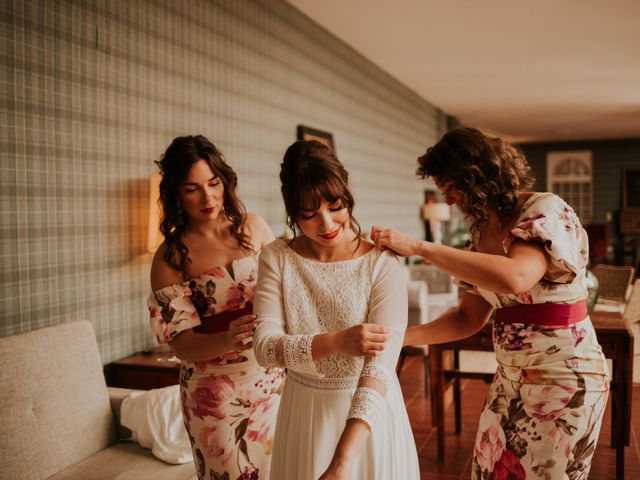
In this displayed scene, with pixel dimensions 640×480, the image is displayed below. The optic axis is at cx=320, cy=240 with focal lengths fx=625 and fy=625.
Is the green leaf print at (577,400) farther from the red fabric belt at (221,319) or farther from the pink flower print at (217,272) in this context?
the pink flower print at (217,272)

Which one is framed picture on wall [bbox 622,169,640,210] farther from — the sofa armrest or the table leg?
the sofa armrest

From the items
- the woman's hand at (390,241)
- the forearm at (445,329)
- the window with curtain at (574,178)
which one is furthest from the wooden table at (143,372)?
the window with curtain at (574,178)

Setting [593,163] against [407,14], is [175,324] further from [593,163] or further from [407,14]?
[593,163]

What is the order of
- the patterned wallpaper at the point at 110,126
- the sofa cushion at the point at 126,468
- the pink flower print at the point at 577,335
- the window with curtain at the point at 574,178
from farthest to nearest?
1. the window with curtain at the point at 574,178
2. the patterned wallpaper at the point at 110,126
3. the sofa cushion at the point at 126,468
4. the pink flower print at the point at 577,335

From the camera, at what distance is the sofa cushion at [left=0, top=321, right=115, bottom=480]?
7.20 ft

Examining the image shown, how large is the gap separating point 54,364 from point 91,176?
992 mm

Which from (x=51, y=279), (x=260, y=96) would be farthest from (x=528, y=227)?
(x=260, y=96)

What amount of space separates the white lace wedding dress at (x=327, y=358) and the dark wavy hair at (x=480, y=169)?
411mm

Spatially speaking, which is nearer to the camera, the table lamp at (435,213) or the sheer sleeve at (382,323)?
the sheer sleeve at (382,323)

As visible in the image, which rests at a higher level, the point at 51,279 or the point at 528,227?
the point at 528,227

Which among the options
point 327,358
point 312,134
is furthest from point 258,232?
point 312,134

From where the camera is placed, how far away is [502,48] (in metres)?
6.79

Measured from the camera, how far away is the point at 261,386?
1.99 meters

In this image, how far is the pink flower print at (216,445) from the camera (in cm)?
191
